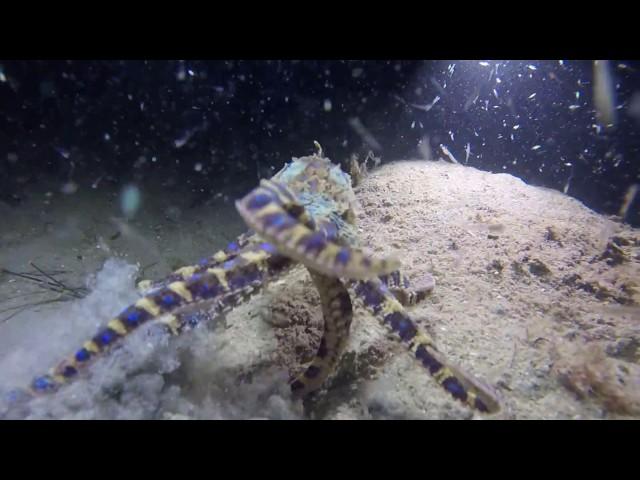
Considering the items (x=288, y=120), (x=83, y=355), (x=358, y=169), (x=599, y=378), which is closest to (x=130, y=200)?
Result: (x=288, y=120)

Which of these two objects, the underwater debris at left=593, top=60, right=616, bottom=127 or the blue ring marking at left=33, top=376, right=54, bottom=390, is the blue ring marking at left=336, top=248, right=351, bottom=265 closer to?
the blue ring marking at left=33, top=376, right=54, bottom=390

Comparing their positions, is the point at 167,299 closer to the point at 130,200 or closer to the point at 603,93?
the point at 130,200

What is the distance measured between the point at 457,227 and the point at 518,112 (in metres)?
7.15

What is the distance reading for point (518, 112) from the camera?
10.5 meters

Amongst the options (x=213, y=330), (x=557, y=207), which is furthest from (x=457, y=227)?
(x=213, y=330)

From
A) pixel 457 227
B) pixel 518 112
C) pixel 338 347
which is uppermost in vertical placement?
pixel 518 112

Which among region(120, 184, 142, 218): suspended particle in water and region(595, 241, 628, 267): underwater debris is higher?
region(120, 184, 142, 218): suspended particle in water

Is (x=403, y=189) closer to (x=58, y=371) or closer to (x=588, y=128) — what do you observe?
(x=58, y=371)

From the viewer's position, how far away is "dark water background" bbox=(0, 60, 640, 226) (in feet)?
32.0

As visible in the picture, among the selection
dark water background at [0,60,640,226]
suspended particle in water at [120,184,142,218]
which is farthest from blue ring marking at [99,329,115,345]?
dark water background at [0,60,640,226]

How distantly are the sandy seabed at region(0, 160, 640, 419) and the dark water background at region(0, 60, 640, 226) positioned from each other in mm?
4982

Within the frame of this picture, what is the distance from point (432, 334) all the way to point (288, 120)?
850 cm

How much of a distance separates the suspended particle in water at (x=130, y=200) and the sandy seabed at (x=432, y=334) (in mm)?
3844

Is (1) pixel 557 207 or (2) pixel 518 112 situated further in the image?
(2) pixel 518 112
